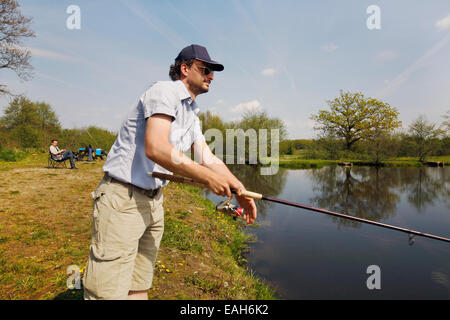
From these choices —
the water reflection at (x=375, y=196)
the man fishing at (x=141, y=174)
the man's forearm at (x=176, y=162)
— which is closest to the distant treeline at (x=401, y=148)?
the water reflection at (x=375, y=196)

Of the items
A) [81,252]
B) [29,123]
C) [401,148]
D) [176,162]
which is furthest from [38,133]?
[401,148]

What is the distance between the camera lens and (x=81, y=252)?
4598mm

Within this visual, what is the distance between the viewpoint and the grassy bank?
363cm

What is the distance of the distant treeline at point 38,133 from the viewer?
25.6 m

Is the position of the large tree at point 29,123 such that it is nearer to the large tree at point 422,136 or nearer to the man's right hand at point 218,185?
the man's right hand at point 218,185

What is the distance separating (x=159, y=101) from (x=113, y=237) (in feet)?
3.47

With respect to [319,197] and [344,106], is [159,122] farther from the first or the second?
[344,106]

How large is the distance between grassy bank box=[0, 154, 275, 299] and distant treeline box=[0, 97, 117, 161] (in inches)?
708

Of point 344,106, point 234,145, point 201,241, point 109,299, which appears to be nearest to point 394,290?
point 201,241

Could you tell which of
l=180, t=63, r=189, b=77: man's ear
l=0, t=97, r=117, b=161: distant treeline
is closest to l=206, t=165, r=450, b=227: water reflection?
l=180, t=63, r=189, b=77: man's ear

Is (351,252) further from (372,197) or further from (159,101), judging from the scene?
(372,197)

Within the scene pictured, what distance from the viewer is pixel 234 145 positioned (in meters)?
39.8

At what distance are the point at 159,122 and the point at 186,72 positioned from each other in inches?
29.2
